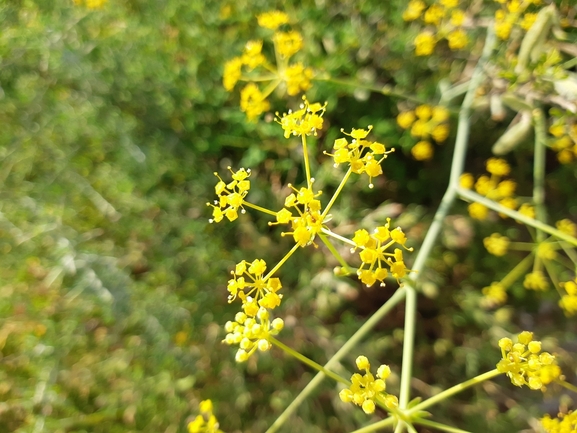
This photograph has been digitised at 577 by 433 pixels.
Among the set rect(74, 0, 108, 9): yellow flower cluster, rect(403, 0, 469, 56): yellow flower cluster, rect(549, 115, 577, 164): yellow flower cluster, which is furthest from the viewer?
rect(74, 0, 108, 9): yellow flower cluster

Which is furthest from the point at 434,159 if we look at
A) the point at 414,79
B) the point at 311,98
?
the point at 311,98

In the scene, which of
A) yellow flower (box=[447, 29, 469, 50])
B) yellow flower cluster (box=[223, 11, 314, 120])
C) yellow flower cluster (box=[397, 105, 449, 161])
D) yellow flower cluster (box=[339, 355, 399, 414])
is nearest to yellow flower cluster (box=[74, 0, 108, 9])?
yellow flower cluster (box=[223, 11, 314, 120])

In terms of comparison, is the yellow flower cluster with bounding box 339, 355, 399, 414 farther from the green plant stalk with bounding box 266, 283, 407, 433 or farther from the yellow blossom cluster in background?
the yellow blossom cluster in background

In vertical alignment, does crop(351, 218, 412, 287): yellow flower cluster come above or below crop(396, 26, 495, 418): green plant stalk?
above

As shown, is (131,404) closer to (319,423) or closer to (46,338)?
(46,338)

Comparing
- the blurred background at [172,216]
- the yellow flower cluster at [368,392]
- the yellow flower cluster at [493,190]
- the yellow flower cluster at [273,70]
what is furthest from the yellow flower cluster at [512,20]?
the yellow flower cluster at [368,392]

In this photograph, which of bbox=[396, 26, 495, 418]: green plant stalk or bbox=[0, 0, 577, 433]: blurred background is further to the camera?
bbox=[0, 0, 577, 433]: blurred background

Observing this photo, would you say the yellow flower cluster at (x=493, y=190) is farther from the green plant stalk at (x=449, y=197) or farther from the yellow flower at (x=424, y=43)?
the yellow flower at (x=424, y=43)
